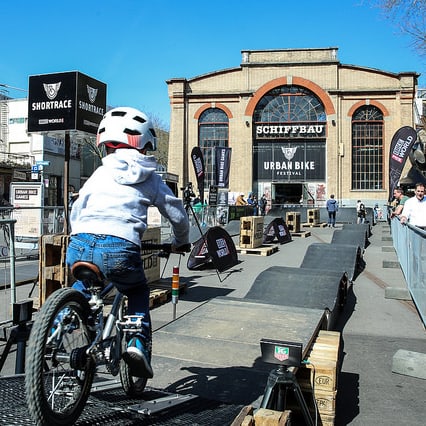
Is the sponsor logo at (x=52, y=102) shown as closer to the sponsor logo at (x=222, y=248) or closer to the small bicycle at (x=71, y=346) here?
the sponsor logo at (x=222, y=248)

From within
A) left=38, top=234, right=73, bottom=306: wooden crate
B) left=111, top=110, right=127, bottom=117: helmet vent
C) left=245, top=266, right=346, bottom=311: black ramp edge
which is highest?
left=111, top=110, right=127, bottom=117: helmet vent

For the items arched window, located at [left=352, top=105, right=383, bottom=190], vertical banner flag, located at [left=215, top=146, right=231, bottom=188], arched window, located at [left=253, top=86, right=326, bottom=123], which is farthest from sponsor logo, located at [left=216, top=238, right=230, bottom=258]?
arched window, located at [left=253, top=86, right=326, bottom=123]

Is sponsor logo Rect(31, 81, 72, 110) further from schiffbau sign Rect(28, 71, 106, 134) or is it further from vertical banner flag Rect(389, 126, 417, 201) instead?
vertical banner flag Rect(389, 126, 417, 201)

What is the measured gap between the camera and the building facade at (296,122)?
37.2 meters

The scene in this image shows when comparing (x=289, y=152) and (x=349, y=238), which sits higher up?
(x=289, y=152)

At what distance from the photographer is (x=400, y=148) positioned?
20859 millimetres

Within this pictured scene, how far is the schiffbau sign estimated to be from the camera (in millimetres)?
9727

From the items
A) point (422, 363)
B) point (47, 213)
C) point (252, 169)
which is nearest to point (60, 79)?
point (47, 213)

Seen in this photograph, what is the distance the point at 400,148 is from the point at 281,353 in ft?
65.9

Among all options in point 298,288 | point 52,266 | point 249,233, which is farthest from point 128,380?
point 249,233

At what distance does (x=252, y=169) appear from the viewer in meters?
38.7

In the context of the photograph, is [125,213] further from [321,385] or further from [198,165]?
[198,165]

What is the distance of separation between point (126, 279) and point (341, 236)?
44.9 feet

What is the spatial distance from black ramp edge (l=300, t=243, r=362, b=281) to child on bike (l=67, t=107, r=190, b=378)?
7.49 m
